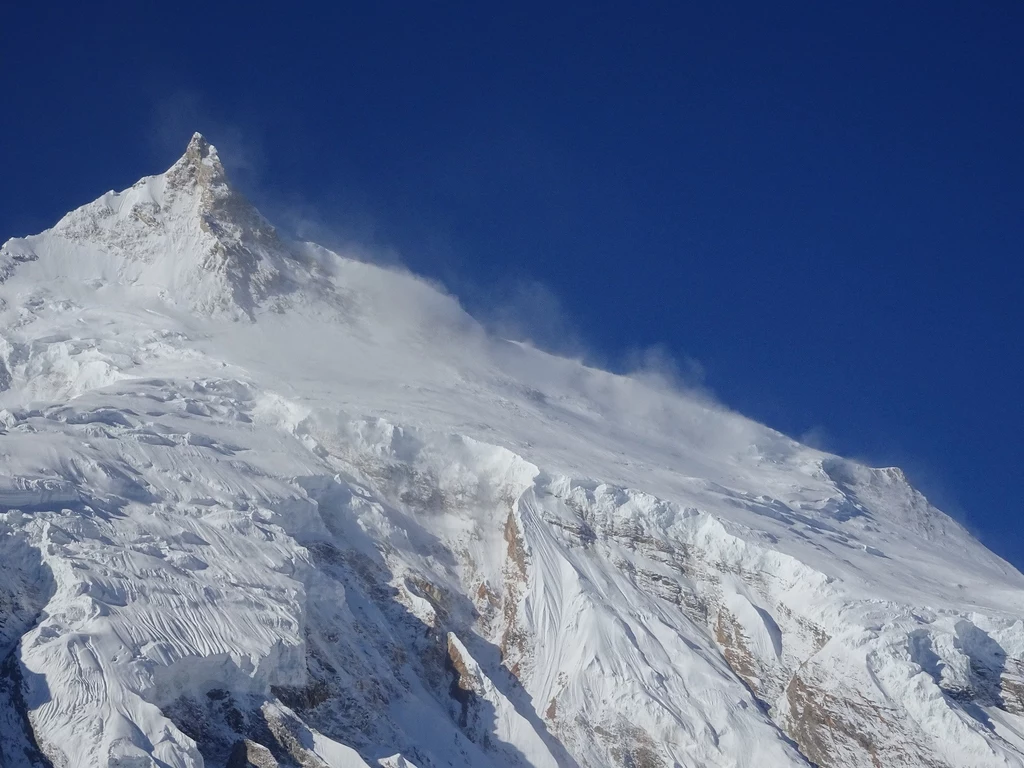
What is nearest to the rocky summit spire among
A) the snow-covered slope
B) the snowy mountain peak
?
the snowy mountain peak

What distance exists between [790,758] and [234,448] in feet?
181

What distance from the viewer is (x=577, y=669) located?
84375 millimetres

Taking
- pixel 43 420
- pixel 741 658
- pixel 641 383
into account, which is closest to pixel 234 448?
pixel 43 420

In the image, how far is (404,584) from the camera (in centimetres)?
8975

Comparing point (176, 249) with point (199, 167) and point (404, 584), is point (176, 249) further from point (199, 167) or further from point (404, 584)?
point (404, 584)

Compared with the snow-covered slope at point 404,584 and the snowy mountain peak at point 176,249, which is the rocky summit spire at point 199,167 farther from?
the snow-covered slope at point 404,584

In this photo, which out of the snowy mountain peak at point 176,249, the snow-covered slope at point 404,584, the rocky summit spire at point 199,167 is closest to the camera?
the snow-covered slope at point 404,584

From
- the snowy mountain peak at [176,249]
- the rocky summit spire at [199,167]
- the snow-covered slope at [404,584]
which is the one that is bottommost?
the snow-covered slope at [404,584]

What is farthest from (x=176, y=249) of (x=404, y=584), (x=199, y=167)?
(x=404, y=584)

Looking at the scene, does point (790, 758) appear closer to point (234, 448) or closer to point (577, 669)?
point (577, 669)

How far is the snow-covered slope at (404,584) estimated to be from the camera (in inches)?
2499

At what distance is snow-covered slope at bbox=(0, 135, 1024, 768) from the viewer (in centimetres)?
6347

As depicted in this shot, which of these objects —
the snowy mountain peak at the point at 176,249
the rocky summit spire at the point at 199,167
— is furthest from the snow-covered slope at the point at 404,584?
the rocky summit spire at the point at 199,167

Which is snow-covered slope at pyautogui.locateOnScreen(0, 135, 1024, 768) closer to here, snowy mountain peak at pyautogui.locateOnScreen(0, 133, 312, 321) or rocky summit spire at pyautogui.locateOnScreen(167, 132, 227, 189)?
snowy mountain peak at pyautogui.locateOnScreen(0, 133, 312, 321)
